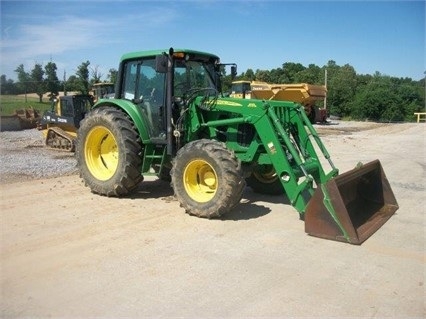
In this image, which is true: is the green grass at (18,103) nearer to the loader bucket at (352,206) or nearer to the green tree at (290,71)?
the loader bucket at (352,206)

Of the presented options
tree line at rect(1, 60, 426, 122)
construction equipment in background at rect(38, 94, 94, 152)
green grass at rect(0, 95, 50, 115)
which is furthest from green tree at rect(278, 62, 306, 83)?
construction equipment in background at rect(38, 94, 94, 152)

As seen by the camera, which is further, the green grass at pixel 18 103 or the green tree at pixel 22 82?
the green tree at pixel 22 82

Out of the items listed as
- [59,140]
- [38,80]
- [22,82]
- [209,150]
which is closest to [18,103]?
[22,82]

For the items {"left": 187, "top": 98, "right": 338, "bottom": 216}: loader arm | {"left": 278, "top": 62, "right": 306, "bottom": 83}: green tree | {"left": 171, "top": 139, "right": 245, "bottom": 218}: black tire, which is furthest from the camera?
{"left": 278, "top": 62, "right": 306, "bottom": 83}: green tree

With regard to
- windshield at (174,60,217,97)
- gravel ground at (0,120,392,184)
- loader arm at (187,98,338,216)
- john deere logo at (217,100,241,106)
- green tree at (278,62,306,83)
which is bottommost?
gravel ground at (0,120,392,184)

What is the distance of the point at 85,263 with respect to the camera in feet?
13.5

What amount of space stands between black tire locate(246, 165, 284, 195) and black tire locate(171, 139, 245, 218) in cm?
135

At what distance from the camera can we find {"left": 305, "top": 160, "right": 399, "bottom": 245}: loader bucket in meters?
4.68

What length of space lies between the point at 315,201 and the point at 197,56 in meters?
3.29

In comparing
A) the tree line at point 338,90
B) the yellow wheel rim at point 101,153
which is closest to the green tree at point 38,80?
the tree line at point 338,90

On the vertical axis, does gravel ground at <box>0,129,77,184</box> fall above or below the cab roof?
below

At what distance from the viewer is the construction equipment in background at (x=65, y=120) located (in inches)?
507

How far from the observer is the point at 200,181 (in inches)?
235

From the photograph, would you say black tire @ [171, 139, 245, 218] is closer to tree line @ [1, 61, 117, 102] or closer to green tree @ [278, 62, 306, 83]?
tree line @ [1, 61, 117, 102]
